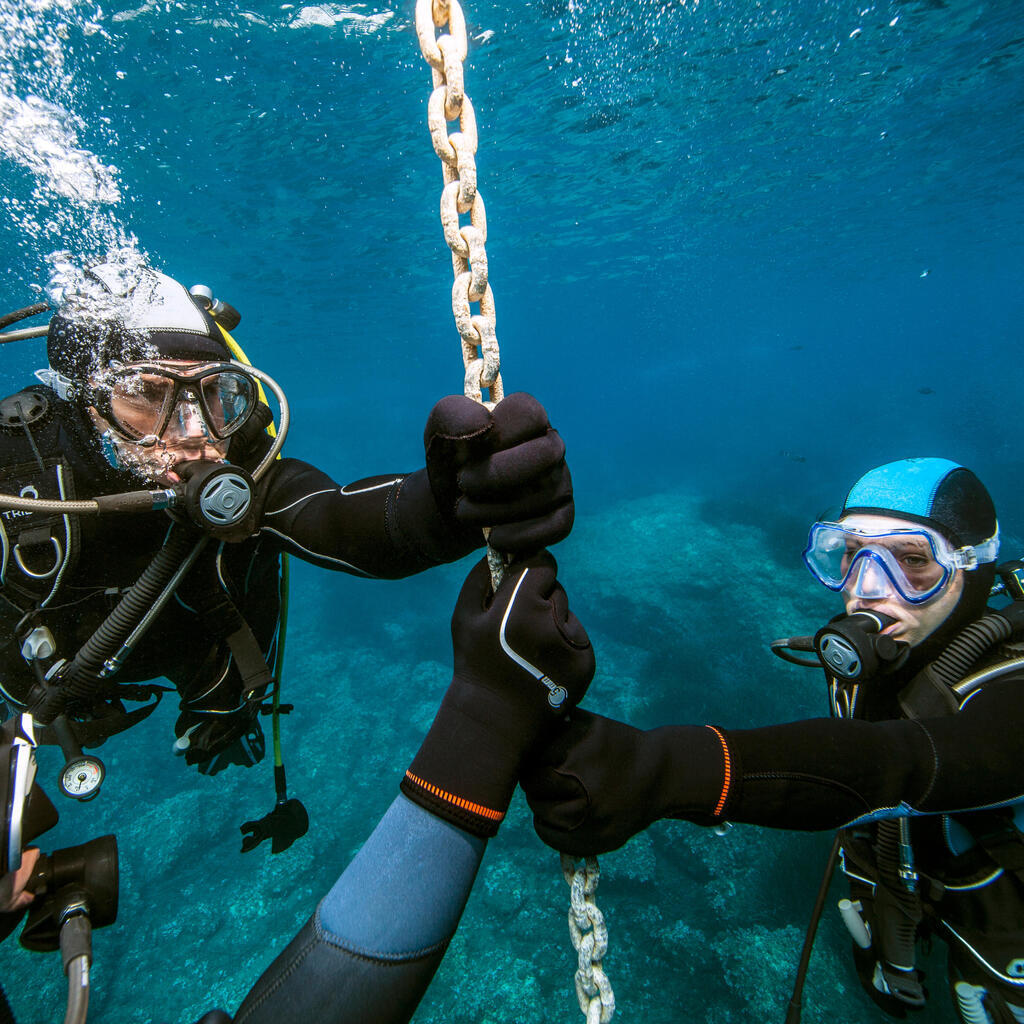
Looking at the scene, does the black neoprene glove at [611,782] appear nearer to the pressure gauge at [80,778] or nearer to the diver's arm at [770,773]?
the diver's arm at [770,773]

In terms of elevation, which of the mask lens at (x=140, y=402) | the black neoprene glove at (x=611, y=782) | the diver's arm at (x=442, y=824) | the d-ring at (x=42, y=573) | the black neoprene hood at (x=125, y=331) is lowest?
the black neoprene glove at (x=611, y=782)

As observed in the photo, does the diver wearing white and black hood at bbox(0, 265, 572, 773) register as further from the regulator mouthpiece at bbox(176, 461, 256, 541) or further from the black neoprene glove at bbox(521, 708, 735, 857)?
the black neoprene glove at bbox(521, 708, 735, 857)

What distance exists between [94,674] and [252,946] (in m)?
6.04

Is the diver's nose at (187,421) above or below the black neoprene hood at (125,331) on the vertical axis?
below

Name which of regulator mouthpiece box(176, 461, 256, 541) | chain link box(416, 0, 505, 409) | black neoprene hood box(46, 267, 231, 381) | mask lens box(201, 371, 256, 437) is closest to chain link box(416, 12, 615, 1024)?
chain link box(416, 0, 505, 409)

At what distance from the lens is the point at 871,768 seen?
1.63 metres

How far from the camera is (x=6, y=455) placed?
253 cm

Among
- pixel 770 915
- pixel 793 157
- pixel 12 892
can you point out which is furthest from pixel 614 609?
pixel 793 157

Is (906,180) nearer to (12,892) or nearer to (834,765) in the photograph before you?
(834,765)

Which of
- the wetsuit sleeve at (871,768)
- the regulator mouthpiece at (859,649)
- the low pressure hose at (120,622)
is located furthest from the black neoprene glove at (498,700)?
the low pressure hose at (120,622)

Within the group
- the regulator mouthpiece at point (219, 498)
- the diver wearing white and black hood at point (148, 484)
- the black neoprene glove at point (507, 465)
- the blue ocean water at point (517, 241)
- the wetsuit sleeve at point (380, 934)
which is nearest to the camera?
the wetsuit sleeve at point (380, 934)

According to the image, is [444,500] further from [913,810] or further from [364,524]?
[913,810]

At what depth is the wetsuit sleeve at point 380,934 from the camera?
1175mm

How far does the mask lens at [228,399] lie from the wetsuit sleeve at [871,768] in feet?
8.86
